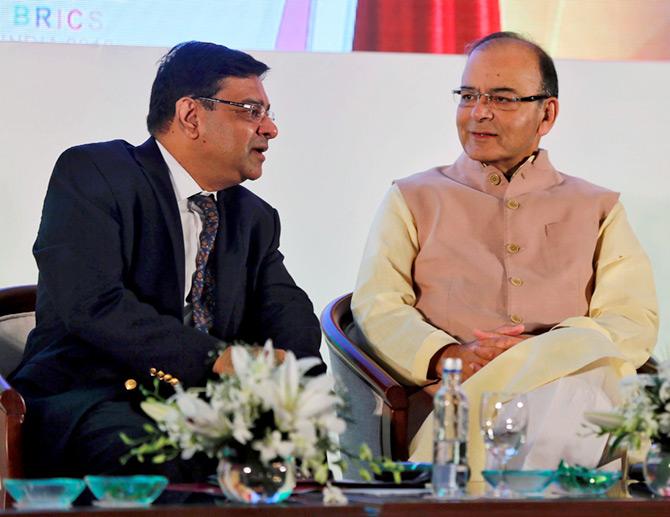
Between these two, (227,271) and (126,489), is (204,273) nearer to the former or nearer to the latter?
(227,271)

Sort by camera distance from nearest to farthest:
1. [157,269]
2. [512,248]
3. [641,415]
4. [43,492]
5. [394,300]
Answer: [43,492] < [641,415] < [157,269] < [394,300] < [512,248]

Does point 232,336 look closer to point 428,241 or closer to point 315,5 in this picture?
point 428,241

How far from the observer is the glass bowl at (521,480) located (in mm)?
2602

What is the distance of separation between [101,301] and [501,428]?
123 centimetres

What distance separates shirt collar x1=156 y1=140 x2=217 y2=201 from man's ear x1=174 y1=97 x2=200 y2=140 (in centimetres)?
8

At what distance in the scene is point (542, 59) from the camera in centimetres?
429

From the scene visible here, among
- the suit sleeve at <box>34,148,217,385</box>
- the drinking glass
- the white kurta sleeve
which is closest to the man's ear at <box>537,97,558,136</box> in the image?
the white kurta sleeve

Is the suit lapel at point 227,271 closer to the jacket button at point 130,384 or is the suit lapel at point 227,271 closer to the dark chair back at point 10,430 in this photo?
the jacket button at point 130,384

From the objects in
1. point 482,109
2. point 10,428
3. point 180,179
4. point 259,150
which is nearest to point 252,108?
point 259,150

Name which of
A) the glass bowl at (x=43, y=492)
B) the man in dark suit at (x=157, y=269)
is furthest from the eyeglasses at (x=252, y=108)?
the glass bowl at (x=43, y=492)

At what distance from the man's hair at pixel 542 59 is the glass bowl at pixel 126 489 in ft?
7.62

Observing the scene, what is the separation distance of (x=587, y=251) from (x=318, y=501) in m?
1.93

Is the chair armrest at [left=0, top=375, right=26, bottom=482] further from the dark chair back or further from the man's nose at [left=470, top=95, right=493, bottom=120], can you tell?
the man's nose at [left=470, top=95, right=493, bottom=120]

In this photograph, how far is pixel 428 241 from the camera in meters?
4.17
